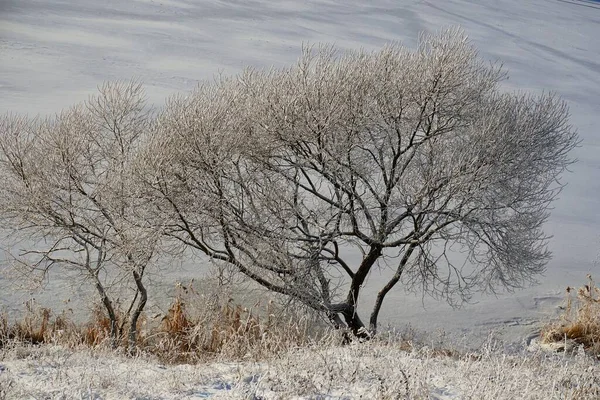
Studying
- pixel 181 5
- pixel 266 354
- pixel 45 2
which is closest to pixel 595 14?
pixel 181 5

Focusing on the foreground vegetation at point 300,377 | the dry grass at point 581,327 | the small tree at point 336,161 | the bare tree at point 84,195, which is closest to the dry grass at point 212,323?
the small tree at point 336,161

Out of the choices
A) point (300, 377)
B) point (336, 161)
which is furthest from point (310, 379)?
point (336, 161)

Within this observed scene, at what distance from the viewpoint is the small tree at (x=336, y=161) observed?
33.9 feet

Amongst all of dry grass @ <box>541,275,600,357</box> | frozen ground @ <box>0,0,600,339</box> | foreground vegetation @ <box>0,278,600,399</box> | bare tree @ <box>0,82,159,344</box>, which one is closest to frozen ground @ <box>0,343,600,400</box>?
foreground vegetation @ <box>0,278,600,399</box>

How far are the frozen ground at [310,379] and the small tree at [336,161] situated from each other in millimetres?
4778

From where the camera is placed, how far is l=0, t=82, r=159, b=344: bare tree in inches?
413

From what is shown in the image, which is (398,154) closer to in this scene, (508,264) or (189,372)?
(508,264)

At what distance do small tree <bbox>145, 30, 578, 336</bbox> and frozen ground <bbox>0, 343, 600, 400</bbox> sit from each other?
4778mm

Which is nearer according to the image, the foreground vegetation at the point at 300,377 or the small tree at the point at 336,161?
the foreground vegetation at the point at 300,377

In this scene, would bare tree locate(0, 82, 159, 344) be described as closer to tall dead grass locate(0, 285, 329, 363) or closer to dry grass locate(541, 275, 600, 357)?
tall dead grass locate(0, 285, 329, 363)

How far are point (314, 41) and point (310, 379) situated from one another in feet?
97.8

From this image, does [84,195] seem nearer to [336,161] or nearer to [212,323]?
[212,323]

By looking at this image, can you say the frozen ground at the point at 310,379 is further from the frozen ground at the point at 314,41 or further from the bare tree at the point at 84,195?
the frozen ground at the point at 314,41

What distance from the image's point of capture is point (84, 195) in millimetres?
11547
